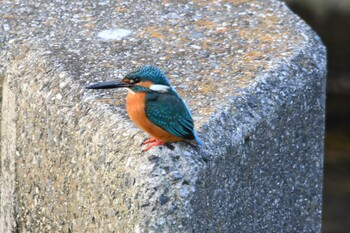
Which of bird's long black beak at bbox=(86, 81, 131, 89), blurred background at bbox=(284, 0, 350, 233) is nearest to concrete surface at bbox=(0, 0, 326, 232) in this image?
bird's long black beak at bbox=(86, 81, 131, 89)

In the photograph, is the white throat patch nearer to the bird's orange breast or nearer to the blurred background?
the bird's orange breast

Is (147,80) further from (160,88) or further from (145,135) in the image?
(145,135)

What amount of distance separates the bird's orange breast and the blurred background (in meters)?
6.53

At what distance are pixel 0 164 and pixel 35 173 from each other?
43 cm

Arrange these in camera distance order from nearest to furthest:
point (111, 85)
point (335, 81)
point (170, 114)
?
point (170, 114)
point (111, 85)
point (335, 81)

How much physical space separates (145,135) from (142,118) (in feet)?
0.41

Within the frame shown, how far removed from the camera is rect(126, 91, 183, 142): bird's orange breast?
11.5ft

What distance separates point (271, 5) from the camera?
16.4 ft

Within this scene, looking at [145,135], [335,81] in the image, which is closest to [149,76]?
[145,135]

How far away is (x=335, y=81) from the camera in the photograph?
429 inches

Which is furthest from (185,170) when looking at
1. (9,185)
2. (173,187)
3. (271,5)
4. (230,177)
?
(271,5)

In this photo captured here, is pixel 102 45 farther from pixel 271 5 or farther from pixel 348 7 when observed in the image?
pixel 348 7

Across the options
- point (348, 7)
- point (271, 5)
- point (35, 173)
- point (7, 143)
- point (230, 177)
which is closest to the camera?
point (230, 177)

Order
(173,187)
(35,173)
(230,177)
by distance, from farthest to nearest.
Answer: (35,173)
(230,177)
(173,187)
